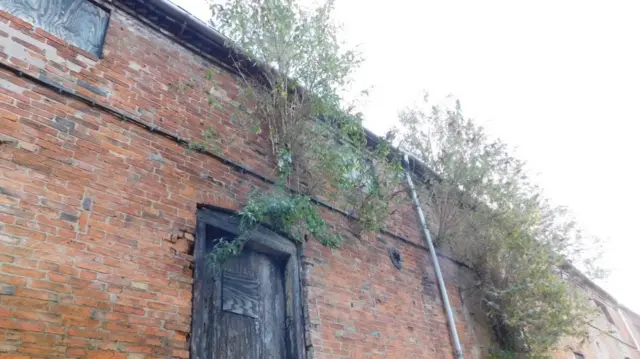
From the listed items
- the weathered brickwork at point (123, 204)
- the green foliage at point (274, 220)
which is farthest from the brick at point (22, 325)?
the green foliage at point (274, 220)

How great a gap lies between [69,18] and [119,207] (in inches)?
92.1

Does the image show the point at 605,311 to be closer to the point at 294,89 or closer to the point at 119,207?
Result: the point at 294,89

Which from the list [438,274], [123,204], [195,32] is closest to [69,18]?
[195,32]

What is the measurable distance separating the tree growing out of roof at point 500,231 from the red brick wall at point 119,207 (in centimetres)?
271

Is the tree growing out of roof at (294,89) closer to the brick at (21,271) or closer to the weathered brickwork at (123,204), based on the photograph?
the weathered brickwork at (123,204)

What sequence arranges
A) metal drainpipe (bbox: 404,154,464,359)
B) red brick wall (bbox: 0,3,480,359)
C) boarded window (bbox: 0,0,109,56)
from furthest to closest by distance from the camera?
metal drainpipe (bbox: 404,154,464,359) < boarded window (bbox: 0,0,109,56) < red brick wall (bbox: 0,3,480,359)

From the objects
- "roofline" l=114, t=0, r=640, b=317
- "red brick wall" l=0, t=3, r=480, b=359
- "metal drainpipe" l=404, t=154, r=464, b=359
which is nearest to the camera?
"red brick wall" l=0, t=3, r=480, b=359

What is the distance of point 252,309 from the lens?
4695mm

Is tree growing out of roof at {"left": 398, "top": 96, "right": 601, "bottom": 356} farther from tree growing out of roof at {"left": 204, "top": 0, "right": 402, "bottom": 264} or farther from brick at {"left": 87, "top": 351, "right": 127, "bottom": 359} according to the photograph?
brick at {"left": 87, "top": 351, "right": 127, "bottom": 359}

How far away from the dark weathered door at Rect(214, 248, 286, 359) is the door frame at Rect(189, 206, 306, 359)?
77 millimetres

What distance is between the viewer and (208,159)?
16.4 ft

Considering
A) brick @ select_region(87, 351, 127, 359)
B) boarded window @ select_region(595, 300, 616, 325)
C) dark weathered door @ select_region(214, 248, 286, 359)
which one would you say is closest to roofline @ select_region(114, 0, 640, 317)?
dark weathered door @ select_region(214, 248, 286, 359)

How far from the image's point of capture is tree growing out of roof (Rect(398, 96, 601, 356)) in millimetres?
7500

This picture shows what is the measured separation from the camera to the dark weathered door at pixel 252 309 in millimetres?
4375
